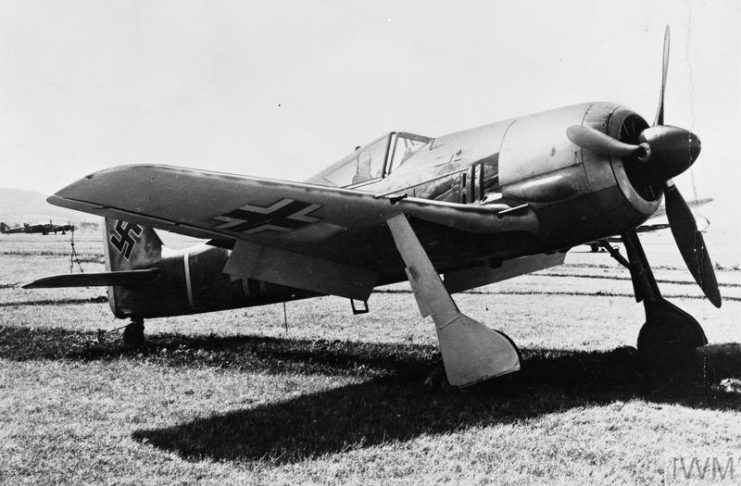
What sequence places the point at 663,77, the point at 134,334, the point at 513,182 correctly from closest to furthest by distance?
1. the point at 513,182
2. the point at 663,77
3. the point at 134,334

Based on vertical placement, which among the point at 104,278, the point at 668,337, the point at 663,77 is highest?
the point at 663,77

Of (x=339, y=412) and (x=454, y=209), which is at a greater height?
(x=454, y=209)

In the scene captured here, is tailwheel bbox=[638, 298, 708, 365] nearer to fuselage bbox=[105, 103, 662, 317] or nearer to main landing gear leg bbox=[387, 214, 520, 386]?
fuselage bbox=[105, 103, 662, 317]

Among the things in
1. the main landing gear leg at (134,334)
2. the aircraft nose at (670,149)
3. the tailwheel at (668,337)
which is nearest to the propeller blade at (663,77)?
the aircraft nose at (670,149)

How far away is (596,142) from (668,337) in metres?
2.31

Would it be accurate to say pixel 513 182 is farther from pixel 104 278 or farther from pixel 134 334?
pixel 134 334

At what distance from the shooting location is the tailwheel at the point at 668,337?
5512mm

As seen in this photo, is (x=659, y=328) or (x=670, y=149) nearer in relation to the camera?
(x=670, y=149)

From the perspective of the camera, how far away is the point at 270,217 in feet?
15.9

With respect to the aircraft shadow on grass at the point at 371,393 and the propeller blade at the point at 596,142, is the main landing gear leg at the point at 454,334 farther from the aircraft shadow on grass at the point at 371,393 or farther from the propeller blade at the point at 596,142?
the propeller blade at the point at 596,142

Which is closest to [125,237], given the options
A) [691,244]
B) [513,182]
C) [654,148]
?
[513,182]

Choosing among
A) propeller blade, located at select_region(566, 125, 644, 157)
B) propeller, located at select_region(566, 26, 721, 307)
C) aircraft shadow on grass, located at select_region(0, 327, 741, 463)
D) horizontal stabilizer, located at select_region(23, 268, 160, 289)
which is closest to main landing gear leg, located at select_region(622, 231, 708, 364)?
aircraft shadow on grass, located at select_region(0, 327, 741, 463)

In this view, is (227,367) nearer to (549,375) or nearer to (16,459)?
(16,459)

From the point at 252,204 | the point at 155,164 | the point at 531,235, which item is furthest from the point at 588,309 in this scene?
the point at 155,164
